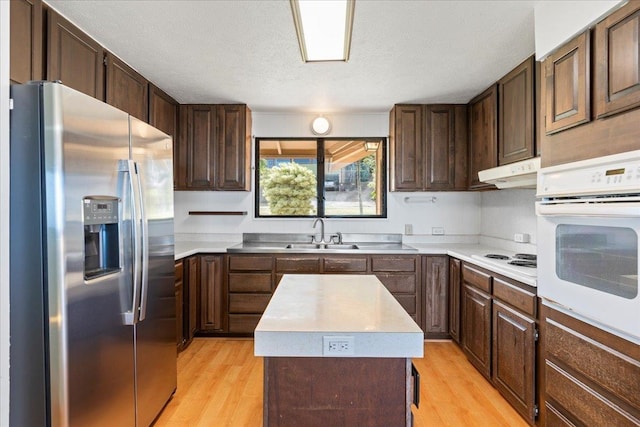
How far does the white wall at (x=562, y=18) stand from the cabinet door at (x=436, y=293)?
6.24 ft

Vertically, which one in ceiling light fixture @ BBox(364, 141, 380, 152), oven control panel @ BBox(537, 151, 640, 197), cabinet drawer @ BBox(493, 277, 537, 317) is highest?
ceiling light fixture @ BBox(364, 141, 380, 152)

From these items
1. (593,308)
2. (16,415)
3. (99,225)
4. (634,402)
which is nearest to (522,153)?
(593,308)

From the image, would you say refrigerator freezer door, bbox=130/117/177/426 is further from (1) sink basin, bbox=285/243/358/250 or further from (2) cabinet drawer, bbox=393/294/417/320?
(2) cabinet drawer, bbox=393/294/417/320

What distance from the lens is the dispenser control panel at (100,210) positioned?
138 centimetres

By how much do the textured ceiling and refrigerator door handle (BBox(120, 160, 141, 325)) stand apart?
36.9 inches

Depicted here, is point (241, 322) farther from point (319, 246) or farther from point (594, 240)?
point (594, 240)

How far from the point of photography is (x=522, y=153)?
2.39 meters

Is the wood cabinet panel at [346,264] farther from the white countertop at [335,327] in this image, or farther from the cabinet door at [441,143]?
the white countertop at [335,327]

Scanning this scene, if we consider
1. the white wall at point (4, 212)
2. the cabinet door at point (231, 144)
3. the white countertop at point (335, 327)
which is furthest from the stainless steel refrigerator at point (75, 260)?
the cabinet door at point (231, 144)

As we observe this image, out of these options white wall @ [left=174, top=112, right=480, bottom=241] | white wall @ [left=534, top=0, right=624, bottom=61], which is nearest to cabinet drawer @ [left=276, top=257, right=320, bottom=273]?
white wall @ [left=174, top=112, right=480, bottom=241]

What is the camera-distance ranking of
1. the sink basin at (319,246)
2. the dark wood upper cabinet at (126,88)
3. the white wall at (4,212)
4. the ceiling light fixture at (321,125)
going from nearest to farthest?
the white wall at (4,212), the dark wood upper cabinet at (126,88), the sink basin at (319,246), the ceiling light fixture at (321,125)

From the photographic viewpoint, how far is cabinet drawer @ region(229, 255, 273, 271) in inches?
126

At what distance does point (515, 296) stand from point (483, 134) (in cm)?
161

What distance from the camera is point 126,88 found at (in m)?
2.48
